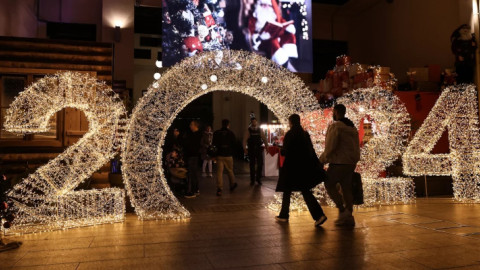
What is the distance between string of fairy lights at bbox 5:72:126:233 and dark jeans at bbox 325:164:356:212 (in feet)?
10.2

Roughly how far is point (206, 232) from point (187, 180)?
320 centimetres

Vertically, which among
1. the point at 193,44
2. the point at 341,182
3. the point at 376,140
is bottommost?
the point at 341,182

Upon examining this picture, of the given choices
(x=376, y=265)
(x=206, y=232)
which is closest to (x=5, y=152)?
(x=206, y=232)

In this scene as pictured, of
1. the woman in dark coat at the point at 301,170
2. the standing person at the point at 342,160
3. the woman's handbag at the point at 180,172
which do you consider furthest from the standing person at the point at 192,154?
the standing person at the point at 342,160

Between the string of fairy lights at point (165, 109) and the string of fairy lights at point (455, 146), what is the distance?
3.25 m

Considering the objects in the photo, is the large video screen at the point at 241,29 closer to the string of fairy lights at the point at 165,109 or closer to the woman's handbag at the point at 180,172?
the woman's handbag at the point at 180,172

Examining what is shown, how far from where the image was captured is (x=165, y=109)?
5613mm

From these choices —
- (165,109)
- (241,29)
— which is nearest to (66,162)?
(165,109)

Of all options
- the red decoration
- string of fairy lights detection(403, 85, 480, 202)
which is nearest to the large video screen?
the red decoration

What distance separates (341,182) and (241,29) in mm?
6952

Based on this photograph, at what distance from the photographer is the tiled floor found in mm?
3436

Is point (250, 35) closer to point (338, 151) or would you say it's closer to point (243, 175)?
point (243, 175)

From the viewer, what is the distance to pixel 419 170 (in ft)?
22.5

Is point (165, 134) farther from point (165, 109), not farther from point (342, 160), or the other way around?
point (342, 160)
